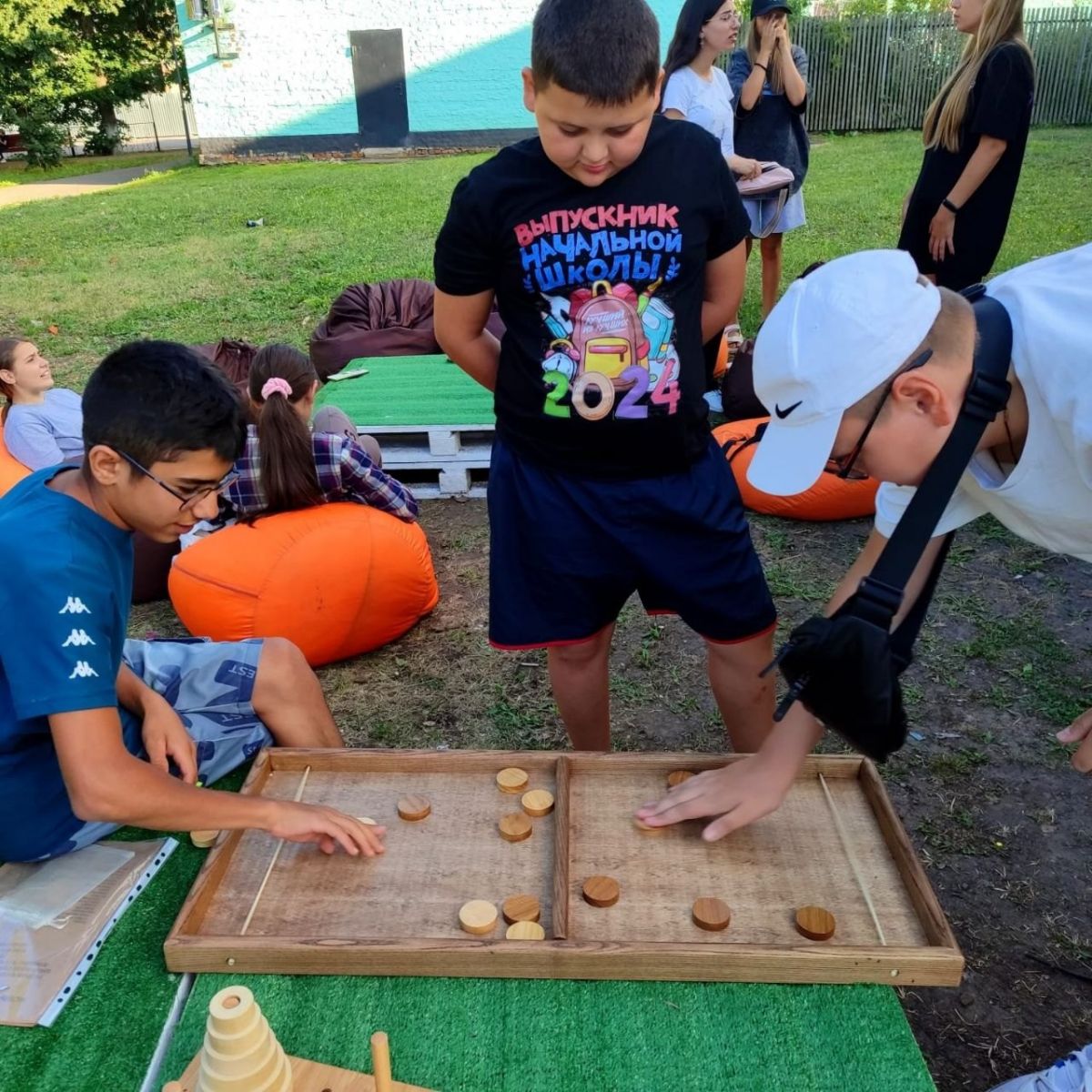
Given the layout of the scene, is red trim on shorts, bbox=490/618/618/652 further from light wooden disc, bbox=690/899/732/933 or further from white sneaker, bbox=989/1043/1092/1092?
white sneaker, bbox=989/1043/1092/1092

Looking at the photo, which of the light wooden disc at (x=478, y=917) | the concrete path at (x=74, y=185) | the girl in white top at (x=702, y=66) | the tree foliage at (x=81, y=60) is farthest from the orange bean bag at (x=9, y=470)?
the tree foliage at (x=81, y=60)

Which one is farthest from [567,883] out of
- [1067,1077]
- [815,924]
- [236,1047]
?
[1067,1077]

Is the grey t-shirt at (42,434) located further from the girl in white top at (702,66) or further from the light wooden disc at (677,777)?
the girl in white top at (702,66)

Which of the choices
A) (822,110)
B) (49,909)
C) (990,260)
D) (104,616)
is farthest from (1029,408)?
(822,110)

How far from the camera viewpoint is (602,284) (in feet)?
6.84

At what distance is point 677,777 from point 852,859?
1.28 ft

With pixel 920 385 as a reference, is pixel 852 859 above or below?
below

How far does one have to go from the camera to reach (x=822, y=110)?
66.6 feet

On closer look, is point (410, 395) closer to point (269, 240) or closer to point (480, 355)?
point (480, 355)

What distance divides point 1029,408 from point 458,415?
11.2ft

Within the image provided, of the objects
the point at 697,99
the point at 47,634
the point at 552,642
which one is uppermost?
the point at 697,99

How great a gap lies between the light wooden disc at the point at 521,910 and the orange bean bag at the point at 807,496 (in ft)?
9.26

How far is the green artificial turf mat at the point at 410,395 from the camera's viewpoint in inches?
185

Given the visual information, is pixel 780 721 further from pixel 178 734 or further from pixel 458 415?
pixel 458 415
